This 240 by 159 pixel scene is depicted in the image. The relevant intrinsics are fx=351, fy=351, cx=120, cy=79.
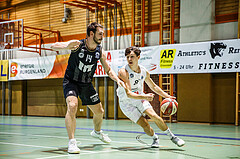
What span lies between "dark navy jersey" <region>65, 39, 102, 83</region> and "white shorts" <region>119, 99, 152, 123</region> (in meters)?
0.96

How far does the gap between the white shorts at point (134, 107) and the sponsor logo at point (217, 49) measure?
734 centimetres

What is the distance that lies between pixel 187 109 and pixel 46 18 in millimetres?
10759

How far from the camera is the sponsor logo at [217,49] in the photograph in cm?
1320

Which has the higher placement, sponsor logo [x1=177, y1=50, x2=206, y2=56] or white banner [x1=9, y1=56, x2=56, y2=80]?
sponsor logo [x1=177, y1=50, x2=206, y2=56]

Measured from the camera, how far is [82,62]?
634cm

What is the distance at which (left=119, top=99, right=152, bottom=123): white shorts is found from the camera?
6671 mm

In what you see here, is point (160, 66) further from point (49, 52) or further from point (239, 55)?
point (49, 52)

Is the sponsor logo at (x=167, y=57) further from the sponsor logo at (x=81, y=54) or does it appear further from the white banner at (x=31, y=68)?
the sponsor logo at (x=81, y=54)

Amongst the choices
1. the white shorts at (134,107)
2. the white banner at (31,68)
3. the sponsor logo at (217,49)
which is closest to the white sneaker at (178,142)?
the white shorts at (134,107)

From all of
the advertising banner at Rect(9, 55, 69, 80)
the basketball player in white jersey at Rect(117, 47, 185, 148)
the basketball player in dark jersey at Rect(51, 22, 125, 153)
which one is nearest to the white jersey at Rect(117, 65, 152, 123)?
the basketball player in white jersey at Rect(117, 47, 185, 148)

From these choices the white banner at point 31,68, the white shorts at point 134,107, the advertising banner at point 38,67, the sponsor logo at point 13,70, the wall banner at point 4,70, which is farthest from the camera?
the wall banner at point 4,70

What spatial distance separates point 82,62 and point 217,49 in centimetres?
826

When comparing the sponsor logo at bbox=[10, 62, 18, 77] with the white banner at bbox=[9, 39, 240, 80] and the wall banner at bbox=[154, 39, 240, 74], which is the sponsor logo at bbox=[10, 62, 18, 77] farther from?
the wall banner at bbox=[154, 39, 240, 74]

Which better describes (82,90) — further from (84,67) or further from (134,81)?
(134,81)
